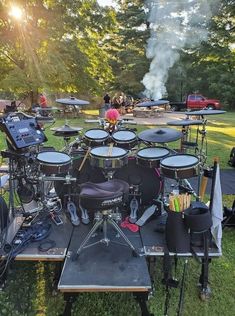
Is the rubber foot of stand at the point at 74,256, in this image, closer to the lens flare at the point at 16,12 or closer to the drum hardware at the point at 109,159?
the drum hardware at the point at 109,159

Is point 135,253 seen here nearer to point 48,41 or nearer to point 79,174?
point 79,174

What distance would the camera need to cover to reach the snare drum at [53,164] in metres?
3.45

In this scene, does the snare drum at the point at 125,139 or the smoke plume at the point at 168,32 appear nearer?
the snare drum at the point at 125,139

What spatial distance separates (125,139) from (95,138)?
0.43 meters

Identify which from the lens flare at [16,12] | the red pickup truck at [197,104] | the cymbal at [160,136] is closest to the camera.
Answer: the cymbal at [160,136]

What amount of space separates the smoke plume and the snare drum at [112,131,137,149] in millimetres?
14554

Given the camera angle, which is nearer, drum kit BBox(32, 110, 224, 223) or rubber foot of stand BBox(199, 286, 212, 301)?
rubber foot of stand BBox(199, 286, 212, 301)

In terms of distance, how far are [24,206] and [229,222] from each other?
9.02ft

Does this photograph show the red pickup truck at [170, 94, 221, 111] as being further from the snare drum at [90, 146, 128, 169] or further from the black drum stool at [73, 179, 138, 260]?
the black drum stool at [73, 179, 138, 260]

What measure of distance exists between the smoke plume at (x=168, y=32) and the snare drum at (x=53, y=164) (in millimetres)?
15696

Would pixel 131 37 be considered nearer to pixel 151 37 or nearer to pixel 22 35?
pixel 151 37

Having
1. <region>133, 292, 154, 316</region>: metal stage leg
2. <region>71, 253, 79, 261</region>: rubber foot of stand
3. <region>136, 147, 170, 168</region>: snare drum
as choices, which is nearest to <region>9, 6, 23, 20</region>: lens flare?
<region>136, 147, 170, 168</region>: snare drum

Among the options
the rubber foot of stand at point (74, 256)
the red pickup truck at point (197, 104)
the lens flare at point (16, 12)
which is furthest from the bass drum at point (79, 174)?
the red pickup truck at point (197, 104)

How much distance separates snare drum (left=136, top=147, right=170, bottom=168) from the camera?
3.70 metres
